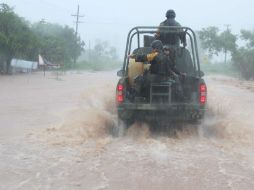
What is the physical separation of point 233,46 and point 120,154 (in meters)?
41.3

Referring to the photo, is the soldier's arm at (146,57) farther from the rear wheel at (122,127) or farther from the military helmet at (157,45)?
the rear wheel at (122,127)

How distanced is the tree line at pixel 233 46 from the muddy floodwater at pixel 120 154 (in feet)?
106

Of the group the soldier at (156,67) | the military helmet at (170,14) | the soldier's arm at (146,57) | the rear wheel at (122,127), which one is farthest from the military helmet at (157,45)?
the military helmet at (170,14)

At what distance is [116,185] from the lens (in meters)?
5.79

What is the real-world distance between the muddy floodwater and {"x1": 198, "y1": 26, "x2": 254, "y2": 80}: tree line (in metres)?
32.2

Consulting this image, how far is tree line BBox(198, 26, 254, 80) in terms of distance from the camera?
42.9 meters

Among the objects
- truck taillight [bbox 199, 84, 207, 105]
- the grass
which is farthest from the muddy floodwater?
the grass

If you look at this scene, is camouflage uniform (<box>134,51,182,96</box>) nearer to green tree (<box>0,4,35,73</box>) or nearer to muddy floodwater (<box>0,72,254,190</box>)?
muddy floodwater (<box>0,72,254,190</box>)

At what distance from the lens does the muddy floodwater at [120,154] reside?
19.5 ft

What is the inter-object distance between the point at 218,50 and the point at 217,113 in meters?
40.7

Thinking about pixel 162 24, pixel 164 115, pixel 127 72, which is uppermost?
pixel 162 24

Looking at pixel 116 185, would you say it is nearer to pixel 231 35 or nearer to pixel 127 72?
pixel 127 72

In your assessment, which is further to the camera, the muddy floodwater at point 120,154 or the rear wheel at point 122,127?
the rear wheel at point 122,127

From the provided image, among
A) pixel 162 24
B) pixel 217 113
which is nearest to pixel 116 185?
pixel 162 24
